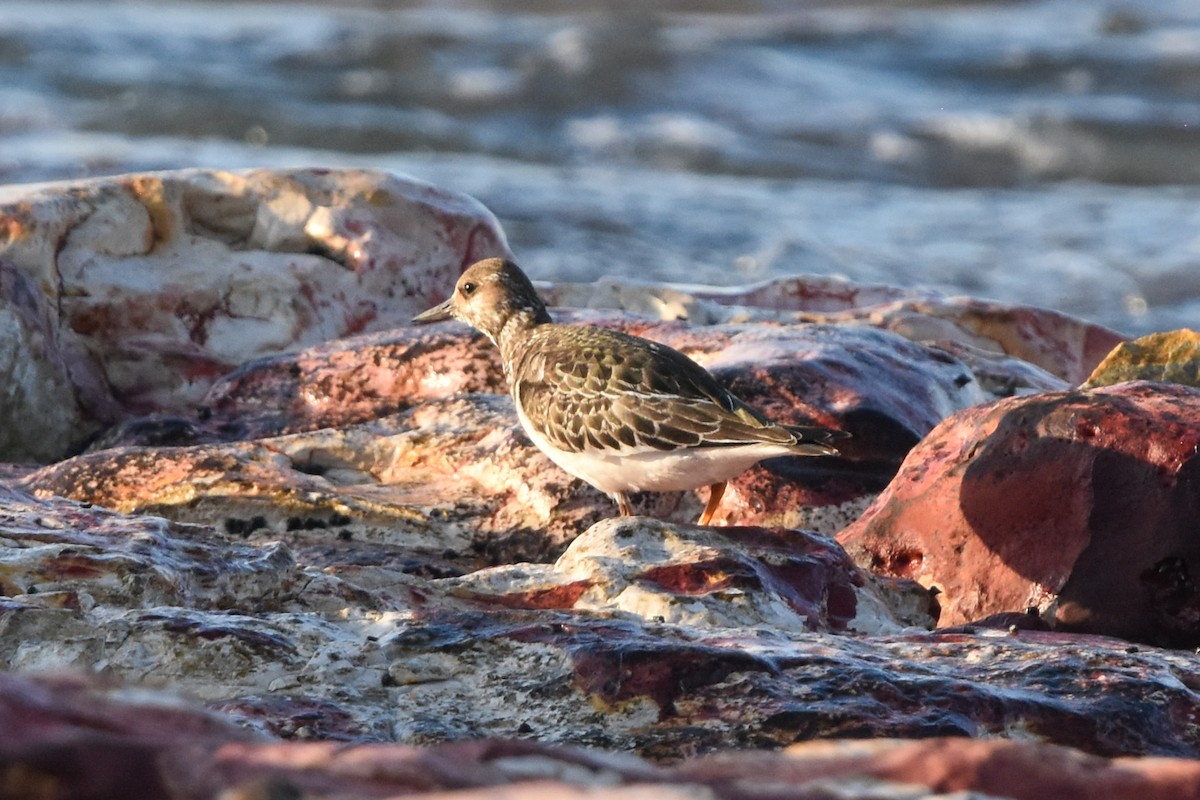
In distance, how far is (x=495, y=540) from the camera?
494 cm

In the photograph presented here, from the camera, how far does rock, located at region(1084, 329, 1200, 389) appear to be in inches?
208

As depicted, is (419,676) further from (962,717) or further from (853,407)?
(853,407)

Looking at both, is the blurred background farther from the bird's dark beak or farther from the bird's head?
the bird's head

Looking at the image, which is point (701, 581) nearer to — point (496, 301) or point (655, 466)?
point (655, 466)

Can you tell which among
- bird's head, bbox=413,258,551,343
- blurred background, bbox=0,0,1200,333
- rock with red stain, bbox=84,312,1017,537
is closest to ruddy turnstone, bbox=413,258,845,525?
rock with red stain, bbox=84,312,1017,537

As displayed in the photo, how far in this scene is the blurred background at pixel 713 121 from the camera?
13312mm

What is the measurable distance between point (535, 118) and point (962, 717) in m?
15.5

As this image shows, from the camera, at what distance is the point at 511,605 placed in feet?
12.3

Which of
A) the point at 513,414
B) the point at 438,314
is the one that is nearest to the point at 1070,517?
the point at 513,414

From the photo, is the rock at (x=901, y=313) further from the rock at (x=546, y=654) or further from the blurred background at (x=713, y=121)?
the blurred background at (x=713, y=121)

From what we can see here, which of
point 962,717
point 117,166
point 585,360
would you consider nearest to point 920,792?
point 962,717

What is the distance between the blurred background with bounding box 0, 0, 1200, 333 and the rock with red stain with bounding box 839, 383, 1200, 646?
23.8ft

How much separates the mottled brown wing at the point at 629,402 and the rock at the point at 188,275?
69.4 inches

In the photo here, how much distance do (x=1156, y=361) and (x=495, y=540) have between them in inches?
80.8
